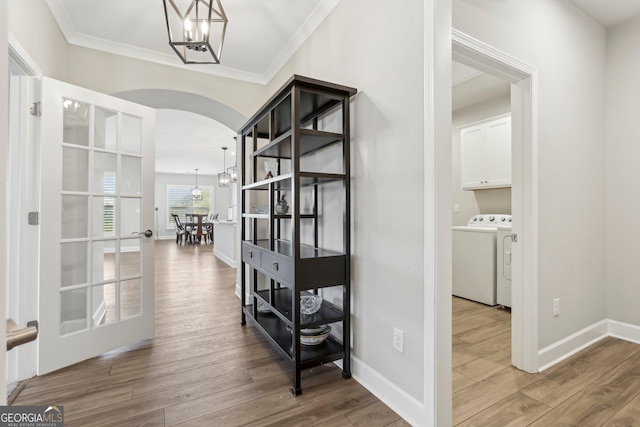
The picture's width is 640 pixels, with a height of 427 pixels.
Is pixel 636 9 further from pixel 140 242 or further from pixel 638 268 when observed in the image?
pixel 140 242

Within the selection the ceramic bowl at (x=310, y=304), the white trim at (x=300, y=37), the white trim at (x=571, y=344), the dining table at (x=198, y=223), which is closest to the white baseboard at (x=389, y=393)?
the ceramic bowl at (x=310, y=304)

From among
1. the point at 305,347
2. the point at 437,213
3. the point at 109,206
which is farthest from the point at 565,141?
the point at 109,206

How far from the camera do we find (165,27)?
259 cm

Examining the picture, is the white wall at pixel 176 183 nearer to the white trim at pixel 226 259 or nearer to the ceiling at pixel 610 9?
the white trim at pixel 226 259

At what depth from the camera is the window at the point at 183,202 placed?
1160 centimetres

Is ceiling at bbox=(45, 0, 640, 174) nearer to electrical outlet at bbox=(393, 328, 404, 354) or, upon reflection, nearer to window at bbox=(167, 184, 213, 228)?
electrical outlet at bbox=(393, 328, 404, 354)

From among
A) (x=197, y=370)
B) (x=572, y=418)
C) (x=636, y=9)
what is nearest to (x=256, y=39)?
(x=197, y=370)

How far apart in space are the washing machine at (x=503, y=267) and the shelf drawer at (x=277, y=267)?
2.51 m

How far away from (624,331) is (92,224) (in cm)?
444

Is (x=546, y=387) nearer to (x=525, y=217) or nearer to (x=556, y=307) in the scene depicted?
(x=556, y=307)

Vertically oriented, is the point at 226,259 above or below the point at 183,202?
below

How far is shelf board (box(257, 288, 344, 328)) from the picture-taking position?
1.88 metres

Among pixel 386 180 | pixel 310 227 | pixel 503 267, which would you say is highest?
pixel 386 180

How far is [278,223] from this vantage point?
297 centimetres
